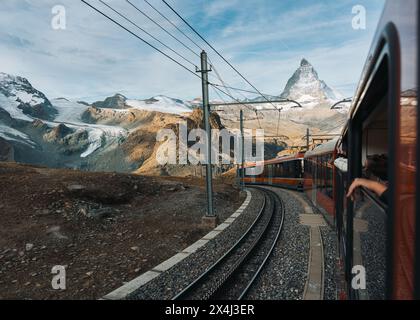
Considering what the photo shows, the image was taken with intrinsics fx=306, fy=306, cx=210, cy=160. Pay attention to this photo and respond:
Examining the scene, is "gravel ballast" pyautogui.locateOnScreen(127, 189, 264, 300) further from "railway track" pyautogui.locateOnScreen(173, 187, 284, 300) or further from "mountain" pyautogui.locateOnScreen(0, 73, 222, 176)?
"mountain" pyautogui.locateOnScreen(0, 73, 222, 176)

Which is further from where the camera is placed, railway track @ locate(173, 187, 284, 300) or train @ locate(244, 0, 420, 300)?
railway track @ locate(173, 187, 284, 300)

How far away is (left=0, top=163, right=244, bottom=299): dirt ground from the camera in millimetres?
8250

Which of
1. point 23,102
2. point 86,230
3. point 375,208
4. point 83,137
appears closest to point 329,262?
point 375,208

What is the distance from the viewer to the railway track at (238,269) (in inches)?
274

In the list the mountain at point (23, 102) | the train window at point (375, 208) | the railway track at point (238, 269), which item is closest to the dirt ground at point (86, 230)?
the railway track at point (238, 269)

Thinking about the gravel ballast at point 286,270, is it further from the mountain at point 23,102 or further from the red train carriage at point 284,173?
the mountain at point 23,102

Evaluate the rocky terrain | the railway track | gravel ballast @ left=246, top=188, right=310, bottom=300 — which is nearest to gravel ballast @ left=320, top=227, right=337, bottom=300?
gravel ballast @ left=246, top=188, right=310, bottom=300

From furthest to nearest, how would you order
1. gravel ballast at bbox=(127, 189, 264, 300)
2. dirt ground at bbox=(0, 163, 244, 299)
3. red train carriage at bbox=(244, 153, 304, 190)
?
1. red train carriage at bbox=(244, 153, 304, 190)
2. dirt ground at bbox=(0, 163, 244, 299)
3. gravel ballast at bbox=(127, 189, 264, 300)

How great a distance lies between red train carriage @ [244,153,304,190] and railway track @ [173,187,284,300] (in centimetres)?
1150

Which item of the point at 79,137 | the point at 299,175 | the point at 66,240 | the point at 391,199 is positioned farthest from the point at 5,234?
the point at 79,137

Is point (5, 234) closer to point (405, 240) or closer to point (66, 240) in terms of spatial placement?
point (66, 240)

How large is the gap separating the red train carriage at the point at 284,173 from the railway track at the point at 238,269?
453 inches
